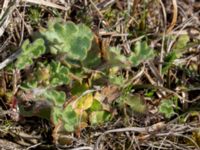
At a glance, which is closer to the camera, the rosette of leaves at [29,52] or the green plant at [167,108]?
the rosette of leaves at [29,52]

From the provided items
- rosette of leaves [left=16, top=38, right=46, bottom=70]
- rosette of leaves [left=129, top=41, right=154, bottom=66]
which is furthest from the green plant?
rosette of leaves [left=16, top=38, right=46, bottom=70]

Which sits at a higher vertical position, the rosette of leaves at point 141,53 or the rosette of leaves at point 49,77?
the rosette of leaves at point 141,53

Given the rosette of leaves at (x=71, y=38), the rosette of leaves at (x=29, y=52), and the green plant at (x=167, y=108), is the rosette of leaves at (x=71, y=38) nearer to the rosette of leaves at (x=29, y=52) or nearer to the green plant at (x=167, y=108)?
the rosette of leaves at (x=29, y=52)

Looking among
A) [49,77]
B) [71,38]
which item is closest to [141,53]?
[71,38]

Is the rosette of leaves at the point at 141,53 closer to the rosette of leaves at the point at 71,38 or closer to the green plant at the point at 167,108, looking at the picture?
the rosette of leaves at the point at 71,38

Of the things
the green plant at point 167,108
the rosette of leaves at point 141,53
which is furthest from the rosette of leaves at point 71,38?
the green plant at point 167,108

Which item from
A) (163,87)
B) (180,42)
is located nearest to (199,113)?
(163,87)

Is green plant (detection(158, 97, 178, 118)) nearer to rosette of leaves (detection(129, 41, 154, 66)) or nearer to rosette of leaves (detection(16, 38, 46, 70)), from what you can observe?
rosette of leaves (detection(129, 41, 154, 66))

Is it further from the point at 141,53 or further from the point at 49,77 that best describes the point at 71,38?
the point at 141,53

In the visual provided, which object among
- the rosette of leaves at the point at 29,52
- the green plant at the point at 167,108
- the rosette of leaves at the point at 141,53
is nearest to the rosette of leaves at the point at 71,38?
the rosette of leaves at the point at 29,52

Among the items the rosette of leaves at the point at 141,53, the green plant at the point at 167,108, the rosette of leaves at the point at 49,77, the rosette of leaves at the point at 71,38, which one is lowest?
the green plant at the point at 167,108
